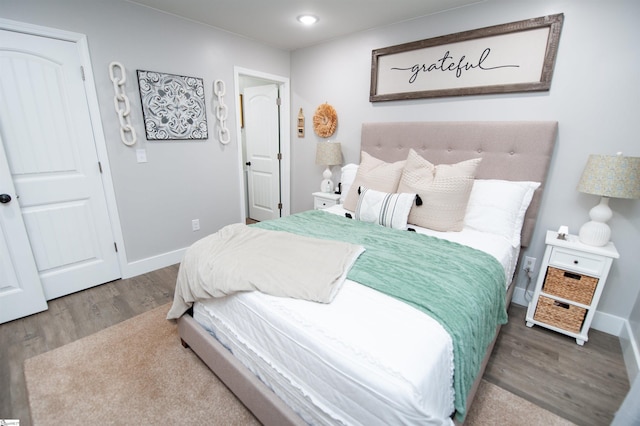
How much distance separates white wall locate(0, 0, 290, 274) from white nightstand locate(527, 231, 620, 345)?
3.13m

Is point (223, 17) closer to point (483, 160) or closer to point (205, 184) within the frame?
point (205, 184)

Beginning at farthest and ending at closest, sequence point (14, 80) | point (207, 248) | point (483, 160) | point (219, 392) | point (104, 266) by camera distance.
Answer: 1. point (104, 266)
2. point (483, 160)
3. point (14, 80)
4. point (207, 248)
5. point (219, 392)

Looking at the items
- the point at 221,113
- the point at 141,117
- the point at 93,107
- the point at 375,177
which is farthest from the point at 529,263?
the point at 93,107

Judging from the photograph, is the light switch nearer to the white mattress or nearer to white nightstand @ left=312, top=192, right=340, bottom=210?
white nightstand @ left=312, top=192, right=340, bottom=210

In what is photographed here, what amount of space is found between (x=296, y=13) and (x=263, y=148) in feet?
6.28

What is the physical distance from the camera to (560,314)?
1.99 m

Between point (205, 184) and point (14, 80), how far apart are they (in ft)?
5.23

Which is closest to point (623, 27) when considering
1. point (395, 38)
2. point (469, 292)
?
point (395, 38)

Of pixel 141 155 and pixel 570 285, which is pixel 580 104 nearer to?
pixel 570 285

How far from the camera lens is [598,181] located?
1.73 m

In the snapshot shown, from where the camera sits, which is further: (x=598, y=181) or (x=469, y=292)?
(x=598, y=181)

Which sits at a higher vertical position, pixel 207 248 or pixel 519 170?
pixel 519 170

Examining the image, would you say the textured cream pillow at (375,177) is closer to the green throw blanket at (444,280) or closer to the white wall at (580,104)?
the green throw blanket at (444,280)

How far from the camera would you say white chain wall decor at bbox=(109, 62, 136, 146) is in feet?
7.61
